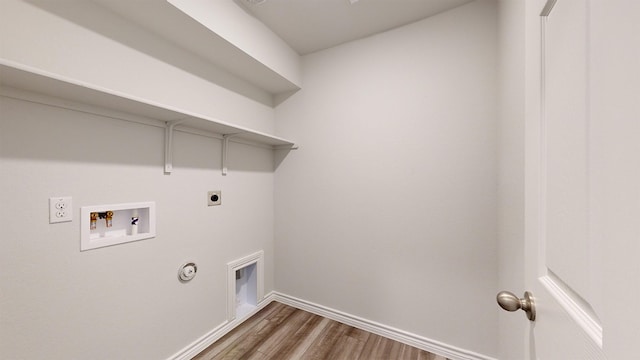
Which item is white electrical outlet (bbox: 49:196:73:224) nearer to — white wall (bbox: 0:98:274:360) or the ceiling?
white wall (bbox: 0:98:274:360)

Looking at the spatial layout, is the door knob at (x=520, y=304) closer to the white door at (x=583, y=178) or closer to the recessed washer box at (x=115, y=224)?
the white door at (x=583, y=178)

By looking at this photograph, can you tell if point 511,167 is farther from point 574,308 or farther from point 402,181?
point 574,308

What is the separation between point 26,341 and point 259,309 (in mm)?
1505

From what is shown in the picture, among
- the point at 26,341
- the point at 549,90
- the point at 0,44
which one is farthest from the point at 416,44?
the point at 26,341

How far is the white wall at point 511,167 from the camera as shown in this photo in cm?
104

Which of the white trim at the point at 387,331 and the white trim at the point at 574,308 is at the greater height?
the white trim at the point at 574,308

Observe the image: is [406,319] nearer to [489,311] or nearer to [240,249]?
[489,311]

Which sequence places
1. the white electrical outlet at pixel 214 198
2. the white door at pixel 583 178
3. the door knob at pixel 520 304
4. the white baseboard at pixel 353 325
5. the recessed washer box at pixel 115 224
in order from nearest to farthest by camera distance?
the white door at pixel 583 178, the door knob at pixel 520 304, the recessed washer box at pixel 115 224, the white baseboard at pixel 353 325, the white electrical outlet at pixel 214 198

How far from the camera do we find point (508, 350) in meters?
1.25

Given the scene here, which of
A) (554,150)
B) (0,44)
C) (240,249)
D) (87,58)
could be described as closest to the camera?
(554,150)

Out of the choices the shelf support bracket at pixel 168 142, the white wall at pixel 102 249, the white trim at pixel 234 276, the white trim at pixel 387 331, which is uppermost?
the shelf support bracket at pixel 168 142

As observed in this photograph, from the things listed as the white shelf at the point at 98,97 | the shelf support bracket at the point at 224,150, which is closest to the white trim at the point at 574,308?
the white shelf at the point at 98,97

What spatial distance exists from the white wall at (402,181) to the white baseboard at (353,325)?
5 cm

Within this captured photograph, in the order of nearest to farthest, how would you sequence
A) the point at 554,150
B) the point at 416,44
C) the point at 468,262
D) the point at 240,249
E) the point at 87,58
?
the point at 554,150 → the point at 87,58 → the point at 468,262 → the point at 416,44 → the point at 240,249
